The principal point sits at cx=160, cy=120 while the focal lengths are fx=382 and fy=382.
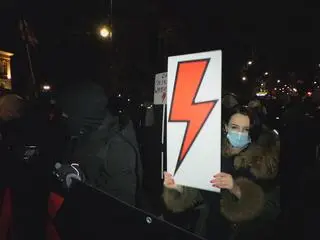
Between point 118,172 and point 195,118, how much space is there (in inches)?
42.0

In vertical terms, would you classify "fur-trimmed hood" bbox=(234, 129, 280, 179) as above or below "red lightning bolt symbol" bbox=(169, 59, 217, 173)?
below

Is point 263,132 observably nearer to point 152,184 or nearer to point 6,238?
point 6,238

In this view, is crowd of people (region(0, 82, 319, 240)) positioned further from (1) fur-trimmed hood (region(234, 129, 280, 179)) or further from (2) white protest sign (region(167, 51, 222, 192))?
(2) white protest sign (region(167, 51, 222, 192))

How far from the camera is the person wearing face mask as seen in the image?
2.73 meters

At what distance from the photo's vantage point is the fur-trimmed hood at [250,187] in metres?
2.72

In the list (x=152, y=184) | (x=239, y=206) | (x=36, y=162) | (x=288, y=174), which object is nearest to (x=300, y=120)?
(x=288, y=174)

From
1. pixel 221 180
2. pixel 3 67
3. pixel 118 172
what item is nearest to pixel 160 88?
pixel 118 172

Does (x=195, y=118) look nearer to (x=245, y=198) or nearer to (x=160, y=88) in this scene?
(x=245, y=198)

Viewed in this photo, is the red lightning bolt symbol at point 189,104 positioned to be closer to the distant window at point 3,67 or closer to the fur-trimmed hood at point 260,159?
the fur-trimmed hood at point 260,159

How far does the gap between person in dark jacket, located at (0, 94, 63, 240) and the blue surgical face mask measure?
62.1 inches

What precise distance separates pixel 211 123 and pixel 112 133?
1.26 metres

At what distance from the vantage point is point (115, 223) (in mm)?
2299

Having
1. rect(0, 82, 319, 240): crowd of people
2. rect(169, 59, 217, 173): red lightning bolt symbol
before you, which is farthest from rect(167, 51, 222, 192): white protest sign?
rect(0, 82, 319, 240): crowd of people

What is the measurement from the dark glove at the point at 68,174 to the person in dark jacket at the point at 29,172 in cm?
29
